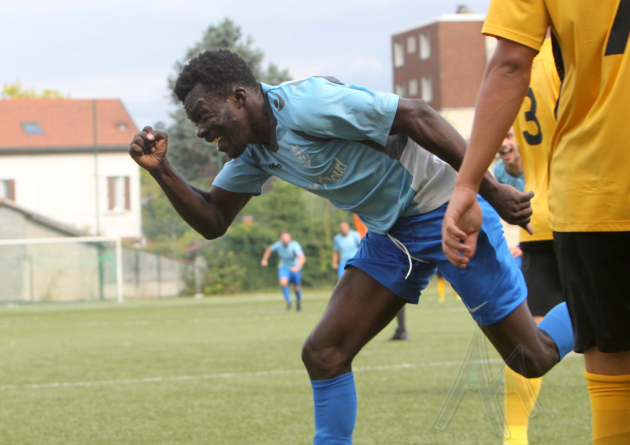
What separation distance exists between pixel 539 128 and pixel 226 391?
338cm

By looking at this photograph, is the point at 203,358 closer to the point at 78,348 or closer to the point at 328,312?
the point at 78,348

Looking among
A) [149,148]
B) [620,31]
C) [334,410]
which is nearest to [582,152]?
[620,31]

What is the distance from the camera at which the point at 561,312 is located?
3439 mm

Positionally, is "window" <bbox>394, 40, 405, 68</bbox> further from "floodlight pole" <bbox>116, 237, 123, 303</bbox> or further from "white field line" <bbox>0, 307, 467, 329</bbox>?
"white field line" <bbox>0, 307, 467, 329</bbox>

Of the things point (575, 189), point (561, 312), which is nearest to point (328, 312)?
point (561, 312)

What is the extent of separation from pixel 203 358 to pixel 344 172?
235 inches

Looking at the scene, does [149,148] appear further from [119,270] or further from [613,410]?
[119,270]

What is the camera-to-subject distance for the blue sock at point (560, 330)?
10.8 feet

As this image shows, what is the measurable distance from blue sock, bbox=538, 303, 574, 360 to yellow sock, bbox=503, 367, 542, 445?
381mm

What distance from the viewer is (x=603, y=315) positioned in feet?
6.50

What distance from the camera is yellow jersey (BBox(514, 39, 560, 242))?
3863 mm

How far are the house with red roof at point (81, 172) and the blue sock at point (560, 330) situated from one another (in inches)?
837

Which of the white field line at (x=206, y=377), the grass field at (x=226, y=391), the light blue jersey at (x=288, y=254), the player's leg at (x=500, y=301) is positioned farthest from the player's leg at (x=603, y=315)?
the light blue jersey at (x=288, y=254)

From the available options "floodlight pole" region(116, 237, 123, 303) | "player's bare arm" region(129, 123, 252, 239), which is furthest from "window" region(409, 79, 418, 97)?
"player's bare arm" region(129, 123, 252, 239)
